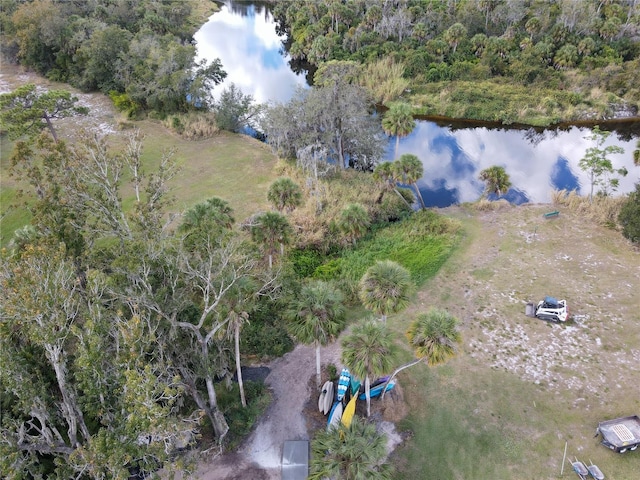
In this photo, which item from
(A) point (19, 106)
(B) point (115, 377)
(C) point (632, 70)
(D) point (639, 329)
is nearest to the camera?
(B) point (115, 377)

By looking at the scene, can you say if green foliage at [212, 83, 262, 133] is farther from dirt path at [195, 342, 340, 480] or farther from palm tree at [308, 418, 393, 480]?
palm tree at [308, 418, 393, 480]

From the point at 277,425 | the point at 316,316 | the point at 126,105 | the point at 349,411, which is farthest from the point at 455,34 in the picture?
the point at 277,425

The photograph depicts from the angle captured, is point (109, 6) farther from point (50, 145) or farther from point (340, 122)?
point (50, 145)

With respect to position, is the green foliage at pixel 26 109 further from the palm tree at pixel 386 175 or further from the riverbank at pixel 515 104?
the riverbank at pixel 515 104

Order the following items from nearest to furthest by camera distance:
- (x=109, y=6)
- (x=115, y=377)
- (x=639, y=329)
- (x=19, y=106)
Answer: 1. (x=115, y=377)
2. (x=639, y=329)
3. (x=19, y=106)
4. (x=109, y=6)

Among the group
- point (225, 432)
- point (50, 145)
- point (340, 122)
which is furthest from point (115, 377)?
point (340, 122)

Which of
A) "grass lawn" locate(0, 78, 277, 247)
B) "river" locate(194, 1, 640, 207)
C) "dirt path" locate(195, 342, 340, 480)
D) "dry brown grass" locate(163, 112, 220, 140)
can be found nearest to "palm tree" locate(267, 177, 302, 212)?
"grass lawn" locate(0, 78, 277, 247)

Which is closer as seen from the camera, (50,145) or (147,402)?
(147,402)
